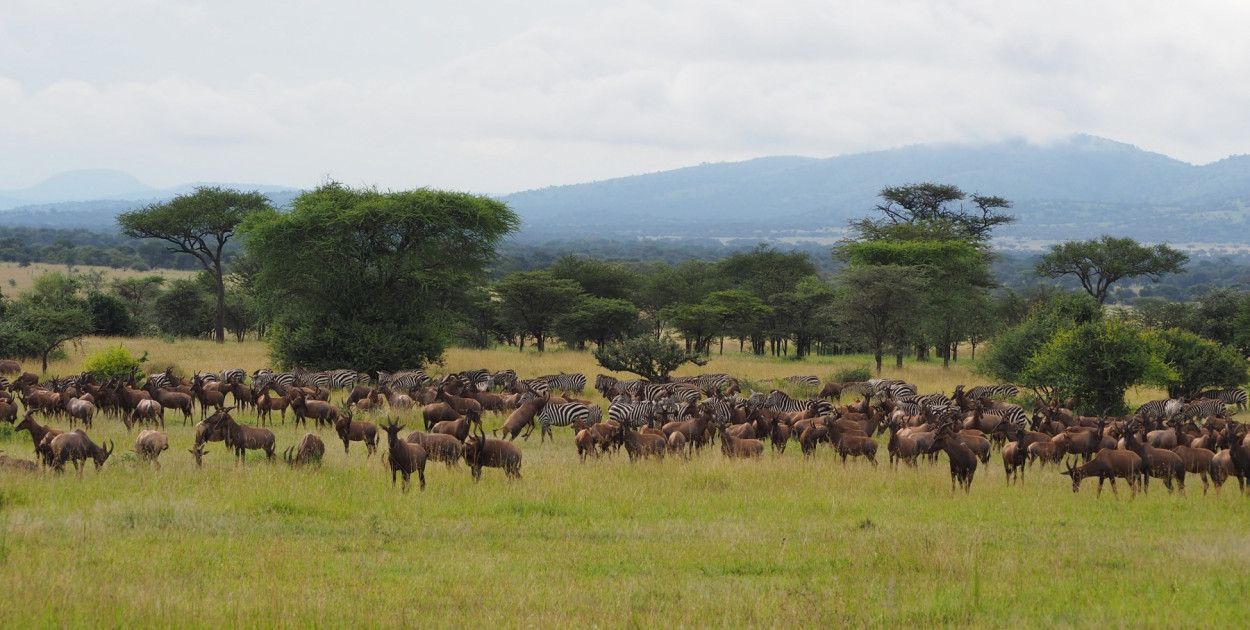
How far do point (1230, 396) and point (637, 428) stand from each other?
22228 mm

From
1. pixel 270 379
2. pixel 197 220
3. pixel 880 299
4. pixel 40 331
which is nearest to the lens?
pixel 270 379

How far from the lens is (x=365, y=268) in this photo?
116 ft

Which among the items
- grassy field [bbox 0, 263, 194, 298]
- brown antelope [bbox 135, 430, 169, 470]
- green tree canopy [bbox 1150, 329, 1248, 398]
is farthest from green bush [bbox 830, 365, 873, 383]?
grassy field [bbox 0, 263, 194, 298]

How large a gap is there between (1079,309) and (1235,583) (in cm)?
2898

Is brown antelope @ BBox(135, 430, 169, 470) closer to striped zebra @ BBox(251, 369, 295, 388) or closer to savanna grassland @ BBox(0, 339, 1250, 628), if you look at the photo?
savanna grassland @ BBox(0, 339, 1250, 628)

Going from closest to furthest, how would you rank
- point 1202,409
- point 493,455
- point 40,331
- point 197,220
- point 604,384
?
point 493,455
point 1202,409
point 604,384
point 40,331
point 197,220

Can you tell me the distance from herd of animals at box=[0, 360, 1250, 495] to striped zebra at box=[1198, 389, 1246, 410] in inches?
195

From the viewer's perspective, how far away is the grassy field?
94.9m

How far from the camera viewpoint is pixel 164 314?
61.9 metres

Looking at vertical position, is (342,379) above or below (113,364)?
below

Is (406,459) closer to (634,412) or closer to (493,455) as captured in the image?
(493,455)

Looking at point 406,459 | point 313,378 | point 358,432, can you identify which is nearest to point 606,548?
point 406,459

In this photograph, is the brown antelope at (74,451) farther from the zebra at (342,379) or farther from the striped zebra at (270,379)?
the zebra at (342,379)

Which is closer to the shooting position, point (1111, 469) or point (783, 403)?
point (1111, 469)
